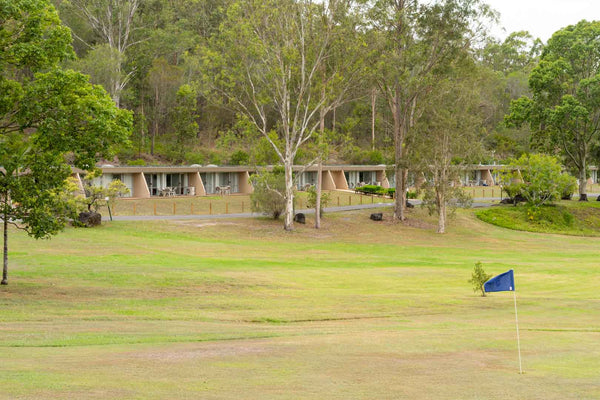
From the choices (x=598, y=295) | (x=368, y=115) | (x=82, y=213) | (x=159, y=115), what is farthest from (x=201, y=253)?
(x=368, y=115)

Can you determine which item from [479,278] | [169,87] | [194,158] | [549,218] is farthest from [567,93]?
[479,278]

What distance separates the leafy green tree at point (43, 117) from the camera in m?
23.1

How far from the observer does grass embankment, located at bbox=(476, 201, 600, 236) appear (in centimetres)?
6619

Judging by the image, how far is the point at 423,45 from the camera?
195 feet

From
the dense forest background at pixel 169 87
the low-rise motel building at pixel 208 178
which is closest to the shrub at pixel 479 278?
the low-rise motel building at pixel 208 178

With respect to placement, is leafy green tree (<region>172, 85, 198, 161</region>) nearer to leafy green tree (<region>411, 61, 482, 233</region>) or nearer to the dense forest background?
the dense forest background

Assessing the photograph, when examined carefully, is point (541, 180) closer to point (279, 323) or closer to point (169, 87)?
point (169, 87)

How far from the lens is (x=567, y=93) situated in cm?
7738

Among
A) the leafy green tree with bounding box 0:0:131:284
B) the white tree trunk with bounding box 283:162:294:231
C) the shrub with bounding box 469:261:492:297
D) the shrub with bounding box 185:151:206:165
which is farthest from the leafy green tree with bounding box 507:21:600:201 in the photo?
the leafy green tree with bounding box 0:0:131:284

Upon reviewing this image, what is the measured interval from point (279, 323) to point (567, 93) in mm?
65797

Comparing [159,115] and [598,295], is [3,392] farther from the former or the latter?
[159,115]

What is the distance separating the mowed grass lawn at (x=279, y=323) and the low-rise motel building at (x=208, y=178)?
20.6 metres

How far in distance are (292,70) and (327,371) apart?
4525cm

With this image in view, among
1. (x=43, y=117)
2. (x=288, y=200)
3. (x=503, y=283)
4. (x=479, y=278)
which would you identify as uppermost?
(x=43, y=117)
